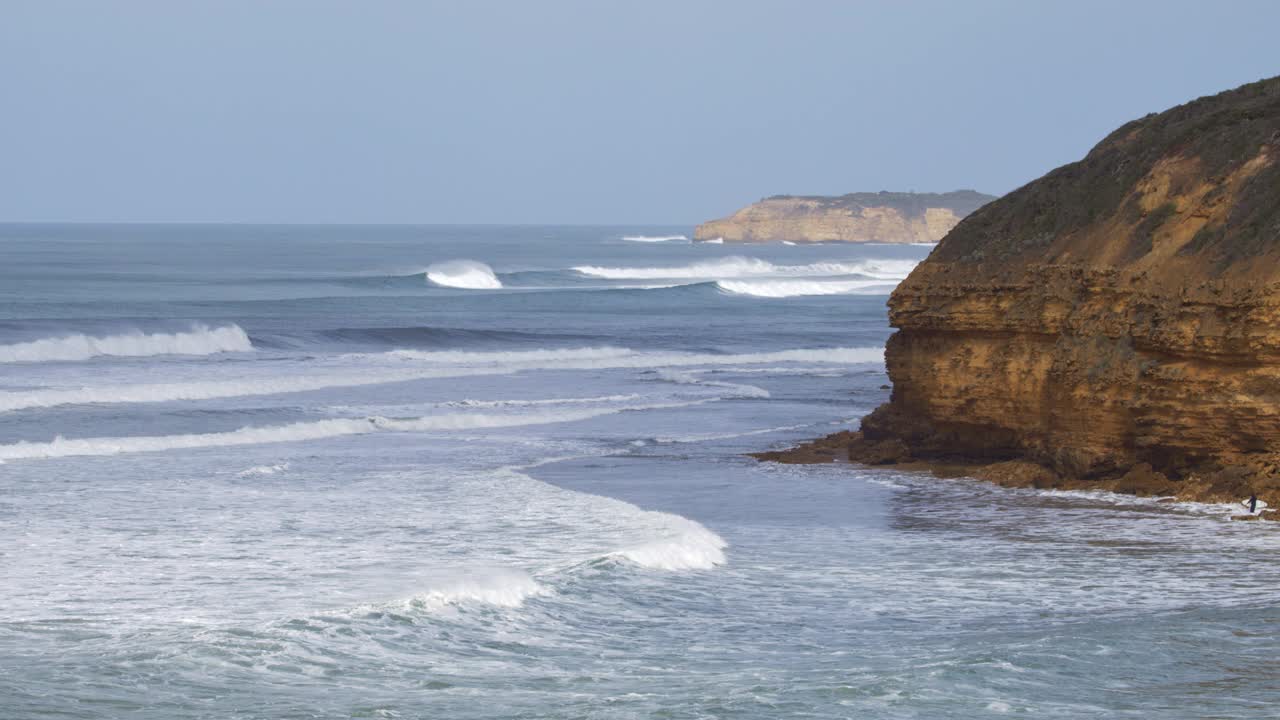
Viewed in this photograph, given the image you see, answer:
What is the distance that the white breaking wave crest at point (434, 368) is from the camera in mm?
26000

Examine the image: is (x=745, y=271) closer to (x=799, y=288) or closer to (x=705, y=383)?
(x=799, y=288)

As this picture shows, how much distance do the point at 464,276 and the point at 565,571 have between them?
71.9m

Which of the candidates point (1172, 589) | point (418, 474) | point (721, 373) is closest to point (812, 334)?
point (721, 373)

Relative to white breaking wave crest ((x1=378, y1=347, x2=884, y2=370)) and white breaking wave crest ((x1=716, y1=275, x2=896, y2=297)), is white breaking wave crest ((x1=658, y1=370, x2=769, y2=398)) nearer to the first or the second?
white breaking wave crest ((x1=378, y1=347, x2=884, y2=370))

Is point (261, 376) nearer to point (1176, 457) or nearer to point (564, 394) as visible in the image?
point (564, 394)

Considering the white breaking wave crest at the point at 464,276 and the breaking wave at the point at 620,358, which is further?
the white breaking wave crest at the point at 464,276

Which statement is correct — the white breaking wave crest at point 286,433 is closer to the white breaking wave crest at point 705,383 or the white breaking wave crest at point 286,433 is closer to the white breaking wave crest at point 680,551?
the white breaking wave crest at point 705,383

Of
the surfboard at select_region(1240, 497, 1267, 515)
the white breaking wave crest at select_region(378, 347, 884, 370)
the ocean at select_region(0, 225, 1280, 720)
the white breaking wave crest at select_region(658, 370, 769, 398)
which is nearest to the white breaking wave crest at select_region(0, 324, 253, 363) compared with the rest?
the white breaking wave crest at select_region(378, 347, 884, 370)

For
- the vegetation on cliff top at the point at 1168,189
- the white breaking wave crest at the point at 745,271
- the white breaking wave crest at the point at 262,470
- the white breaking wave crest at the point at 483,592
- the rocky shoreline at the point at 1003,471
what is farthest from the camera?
the white breaking wave crest at the point at 745,271

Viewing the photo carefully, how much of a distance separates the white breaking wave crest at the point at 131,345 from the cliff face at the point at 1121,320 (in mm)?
22815

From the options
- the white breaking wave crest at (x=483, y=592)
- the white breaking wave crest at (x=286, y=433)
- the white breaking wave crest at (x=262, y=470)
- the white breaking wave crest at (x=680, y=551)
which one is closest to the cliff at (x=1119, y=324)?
the white breaking wave crest at (x=680, y=551)

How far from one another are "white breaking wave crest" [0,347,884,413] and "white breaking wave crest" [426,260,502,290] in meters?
41.2

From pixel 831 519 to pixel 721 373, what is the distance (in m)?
19.1

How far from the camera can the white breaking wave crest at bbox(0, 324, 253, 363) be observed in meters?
35.3
